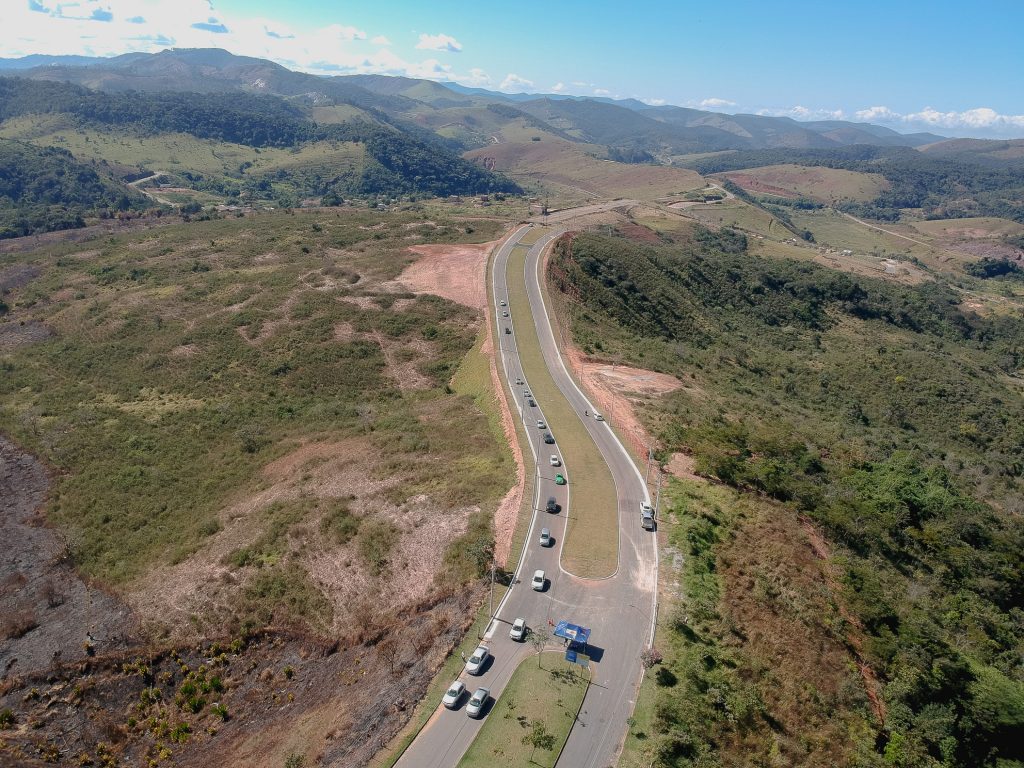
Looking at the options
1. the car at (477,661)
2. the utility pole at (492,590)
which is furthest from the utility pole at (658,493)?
the car at (477,661)

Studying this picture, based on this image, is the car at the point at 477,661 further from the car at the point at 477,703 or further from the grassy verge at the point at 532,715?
the grassy verge at the point at 532,715

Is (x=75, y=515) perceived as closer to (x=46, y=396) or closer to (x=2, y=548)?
(x=2, y=548)

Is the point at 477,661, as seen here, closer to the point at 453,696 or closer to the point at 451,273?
the point at 453,696

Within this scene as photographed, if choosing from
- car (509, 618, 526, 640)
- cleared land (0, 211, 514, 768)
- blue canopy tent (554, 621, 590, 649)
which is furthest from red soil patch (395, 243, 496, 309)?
blue canopy tent (554, 621, 590, 649)

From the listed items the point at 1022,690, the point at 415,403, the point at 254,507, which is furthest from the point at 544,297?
the point at 1022,690

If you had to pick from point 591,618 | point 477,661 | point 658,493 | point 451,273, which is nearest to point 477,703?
point 477,661

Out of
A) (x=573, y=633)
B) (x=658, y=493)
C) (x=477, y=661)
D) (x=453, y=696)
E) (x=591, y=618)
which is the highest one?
(x=658, y=493)
